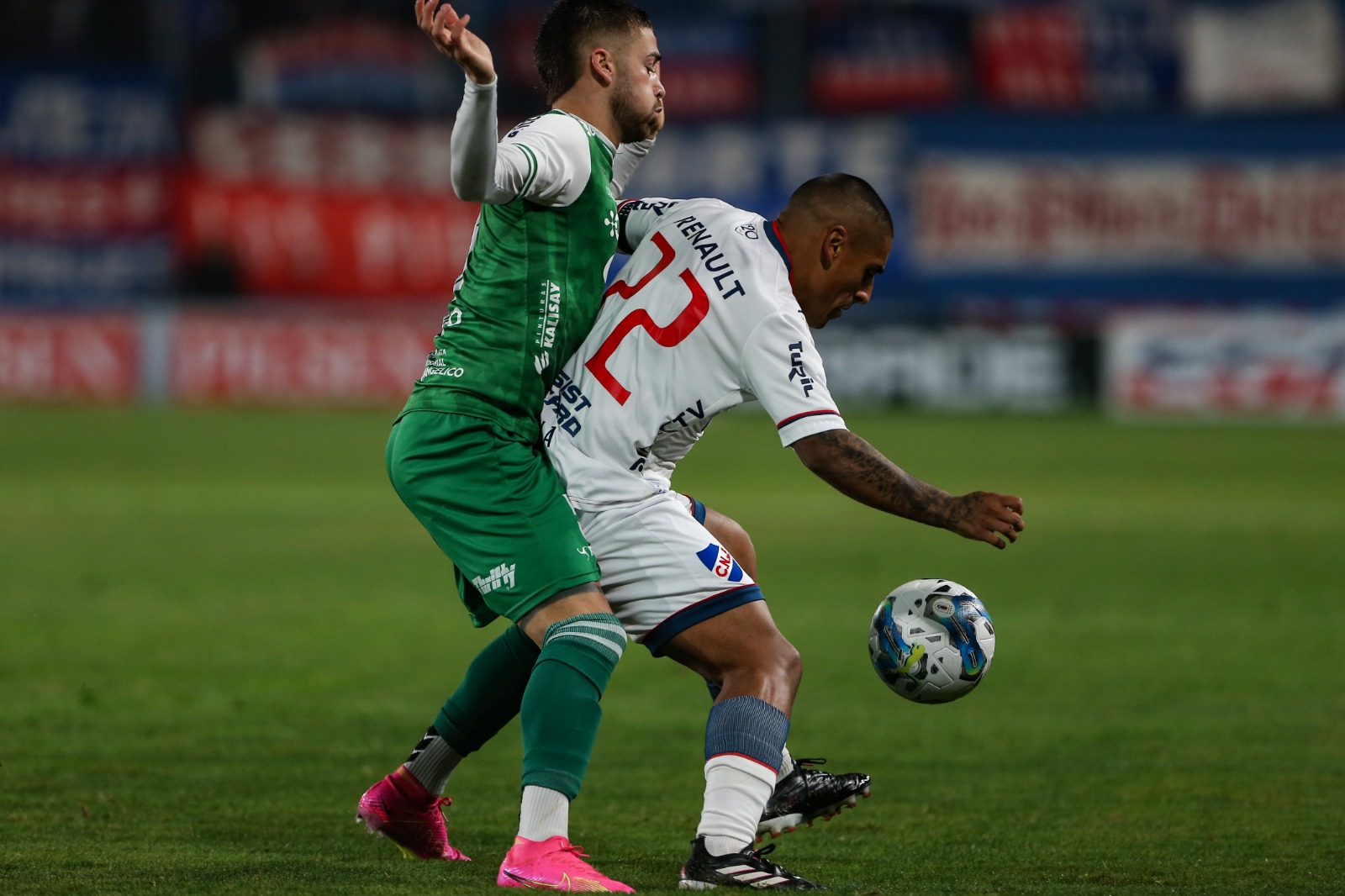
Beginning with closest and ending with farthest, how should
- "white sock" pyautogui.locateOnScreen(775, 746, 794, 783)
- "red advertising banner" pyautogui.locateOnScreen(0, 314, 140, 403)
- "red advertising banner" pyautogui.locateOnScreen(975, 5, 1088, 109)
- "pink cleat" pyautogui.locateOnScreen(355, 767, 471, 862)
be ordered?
"white sock" pyautogui.locateOnScreen(775, 746, 794, 783)
"pink cleat" pyautogui.locateOnScreen(355, 767, 471, 862)
"red advertising banner" pyautogui.locateOnScreen(0, 314, 140, 403)
"red advertising banner" pyautogui.locateOnScreen(975, 5, 1088, 109)

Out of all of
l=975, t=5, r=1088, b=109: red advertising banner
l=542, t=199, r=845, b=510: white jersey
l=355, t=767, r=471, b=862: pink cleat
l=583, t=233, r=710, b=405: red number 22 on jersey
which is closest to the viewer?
l=542, t=199, r=845, b=510: white jersey

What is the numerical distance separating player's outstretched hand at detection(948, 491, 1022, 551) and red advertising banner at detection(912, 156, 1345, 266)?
34.1 m

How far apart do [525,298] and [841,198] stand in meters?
0.85

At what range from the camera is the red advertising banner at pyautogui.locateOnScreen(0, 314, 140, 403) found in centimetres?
3077

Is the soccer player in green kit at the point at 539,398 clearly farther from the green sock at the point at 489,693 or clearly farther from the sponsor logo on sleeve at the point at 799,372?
the sponsor logo on sleeve at the point at 799,372

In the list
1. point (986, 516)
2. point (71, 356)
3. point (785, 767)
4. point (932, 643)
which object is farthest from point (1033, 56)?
point (986, 516)

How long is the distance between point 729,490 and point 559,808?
14.2 m

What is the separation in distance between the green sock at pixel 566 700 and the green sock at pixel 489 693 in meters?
0.55

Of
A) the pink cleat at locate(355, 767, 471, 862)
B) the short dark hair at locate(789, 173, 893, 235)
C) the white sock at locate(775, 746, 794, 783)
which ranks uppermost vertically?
the short dark hair at locate(789, 173, 893, 235)

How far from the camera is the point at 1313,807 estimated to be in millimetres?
5746

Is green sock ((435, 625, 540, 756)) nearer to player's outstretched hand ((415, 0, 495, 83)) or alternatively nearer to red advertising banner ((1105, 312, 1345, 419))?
player's outstretched hand ((415, 0, 495, 83))

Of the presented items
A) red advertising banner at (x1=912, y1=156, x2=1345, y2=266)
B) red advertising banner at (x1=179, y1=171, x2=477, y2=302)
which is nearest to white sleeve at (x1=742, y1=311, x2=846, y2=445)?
red advertising banner at (x1=179, y1=171, x2=477, y2=302)

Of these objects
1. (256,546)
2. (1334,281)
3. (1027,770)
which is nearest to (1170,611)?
(1027,770)

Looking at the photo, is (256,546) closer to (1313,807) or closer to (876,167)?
(1313,807)
